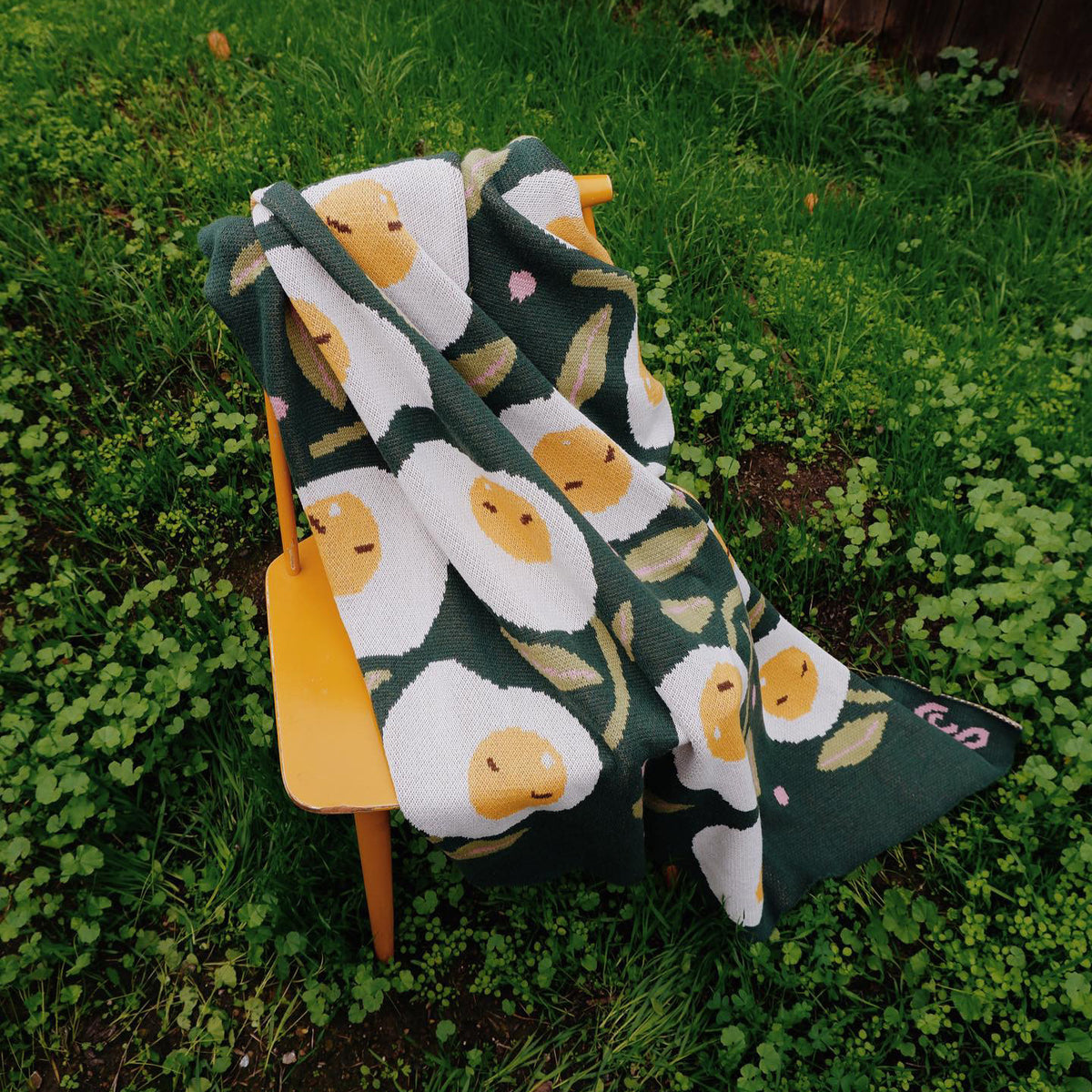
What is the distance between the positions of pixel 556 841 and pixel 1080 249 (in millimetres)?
2709

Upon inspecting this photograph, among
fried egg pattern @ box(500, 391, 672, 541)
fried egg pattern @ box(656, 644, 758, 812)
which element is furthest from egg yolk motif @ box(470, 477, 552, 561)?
fried egg pattern @ box(656, 644, 758, 812)

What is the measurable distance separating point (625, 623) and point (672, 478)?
86cm

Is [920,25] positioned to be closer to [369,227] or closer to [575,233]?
[575,233]

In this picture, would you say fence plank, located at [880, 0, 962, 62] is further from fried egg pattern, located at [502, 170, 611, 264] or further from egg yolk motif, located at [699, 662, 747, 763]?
egg yolk motif, located at [699, 662, 747, 763]

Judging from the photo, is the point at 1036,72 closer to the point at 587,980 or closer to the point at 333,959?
the point at 587,980

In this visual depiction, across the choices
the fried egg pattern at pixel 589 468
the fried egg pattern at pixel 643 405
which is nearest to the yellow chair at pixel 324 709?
the fried egg pattern at pixel 643 405

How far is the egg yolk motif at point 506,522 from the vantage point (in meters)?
1.47

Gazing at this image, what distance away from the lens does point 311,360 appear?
1451mm

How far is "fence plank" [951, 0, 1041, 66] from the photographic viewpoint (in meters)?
3.07

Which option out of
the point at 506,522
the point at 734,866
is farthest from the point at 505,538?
the point at 734,866

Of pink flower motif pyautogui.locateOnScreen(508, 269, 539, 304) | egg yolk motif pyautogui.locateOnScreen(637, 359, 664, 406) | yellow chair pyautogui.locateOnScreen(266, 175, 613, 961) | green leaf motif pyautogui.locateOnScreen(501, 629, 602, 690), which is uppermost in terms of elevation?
pink flower motif pyautogui.locateOnScreen(508, 269, 539, 304)

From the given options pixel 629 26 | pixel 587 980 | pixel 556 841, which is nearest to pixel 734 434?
pixel 556 841

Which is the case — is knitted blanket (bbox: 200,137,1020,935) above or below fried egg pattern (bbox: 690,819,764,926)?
above

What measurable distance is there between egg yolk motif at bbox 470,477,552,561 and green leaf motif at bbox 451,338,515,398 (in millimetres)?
172
